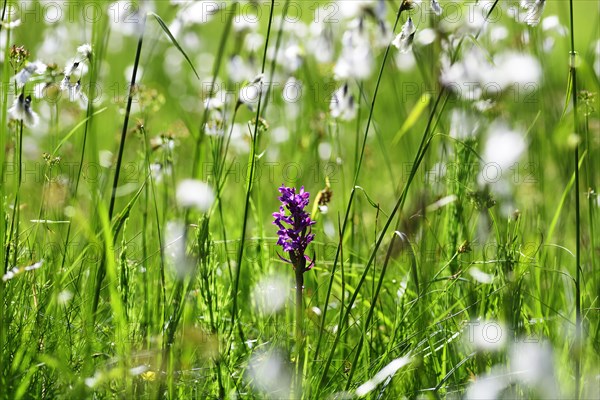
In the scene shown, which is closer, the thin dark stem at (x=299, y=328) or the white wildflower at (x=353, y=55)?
the thin dark stem at (x=299, y=328)

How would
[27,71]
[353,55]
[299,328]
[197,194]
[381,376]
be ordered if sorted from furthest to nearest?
[353,55] → [197,194] → [27,71] → [299,328] → [381,376]

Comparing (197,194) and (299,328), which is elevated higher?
(197,194)

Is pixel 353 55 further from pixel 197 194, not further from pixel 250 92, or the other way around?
pixel 197 194

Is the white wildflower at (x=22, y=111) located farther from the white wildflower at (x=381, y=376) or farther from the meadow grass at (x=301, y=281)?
the white wildflower at (x=381, y=376)

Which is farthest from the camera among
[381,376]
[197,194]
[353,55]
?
[353,55]

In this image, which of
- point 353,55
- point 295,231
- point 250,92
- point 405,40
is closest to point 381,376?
point 295,231

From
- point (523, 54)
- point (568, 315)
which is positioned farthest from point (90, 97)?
point (523, 54)

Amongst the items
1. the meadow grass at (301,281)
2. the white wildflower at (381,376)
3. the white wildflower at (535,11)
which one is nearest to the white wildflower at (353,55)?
the meadow grass at (301,281)

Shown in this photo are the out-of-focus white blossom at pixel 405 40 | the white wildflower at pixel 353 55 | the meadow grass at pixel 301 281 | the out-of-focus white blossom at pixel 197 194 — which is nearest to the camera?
the meadow grass at pixel 301 281

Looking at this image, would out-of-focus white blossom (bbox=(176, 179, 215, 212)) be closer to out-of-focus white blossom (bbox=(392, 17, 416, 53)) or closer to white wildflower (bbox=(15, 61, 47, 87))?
white wildflower (bbox=(15, 61, 47, 87))

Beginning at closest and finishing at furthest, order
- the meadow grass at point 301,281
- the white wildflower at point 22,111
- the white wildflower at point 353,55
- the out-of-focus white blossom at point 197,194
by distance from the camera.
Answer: the meadow grass at point 301,281
the white wildflower at point 22,111
the out-of-focus white blossom at point 197,194
the white wildflower at point 353,55

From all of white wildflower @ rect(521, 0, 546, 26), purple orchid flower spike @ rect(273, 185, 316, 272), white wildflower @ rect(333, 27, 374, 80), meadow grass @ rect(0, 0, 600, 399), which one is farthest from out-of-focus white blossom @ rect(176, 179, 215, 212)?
white wildflower @ rect(521, 0, 546, 26)

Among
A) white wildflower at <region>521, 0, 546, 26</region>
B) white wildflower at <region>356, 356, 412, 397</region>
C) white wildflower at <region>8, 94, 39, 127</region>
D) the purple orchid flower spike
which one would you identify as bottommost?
white wildflower at <region>356, 356, 412, 397</region>

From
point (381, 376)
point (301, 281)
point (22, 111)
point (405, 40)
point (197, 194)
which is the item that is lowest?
point (381, 376)
